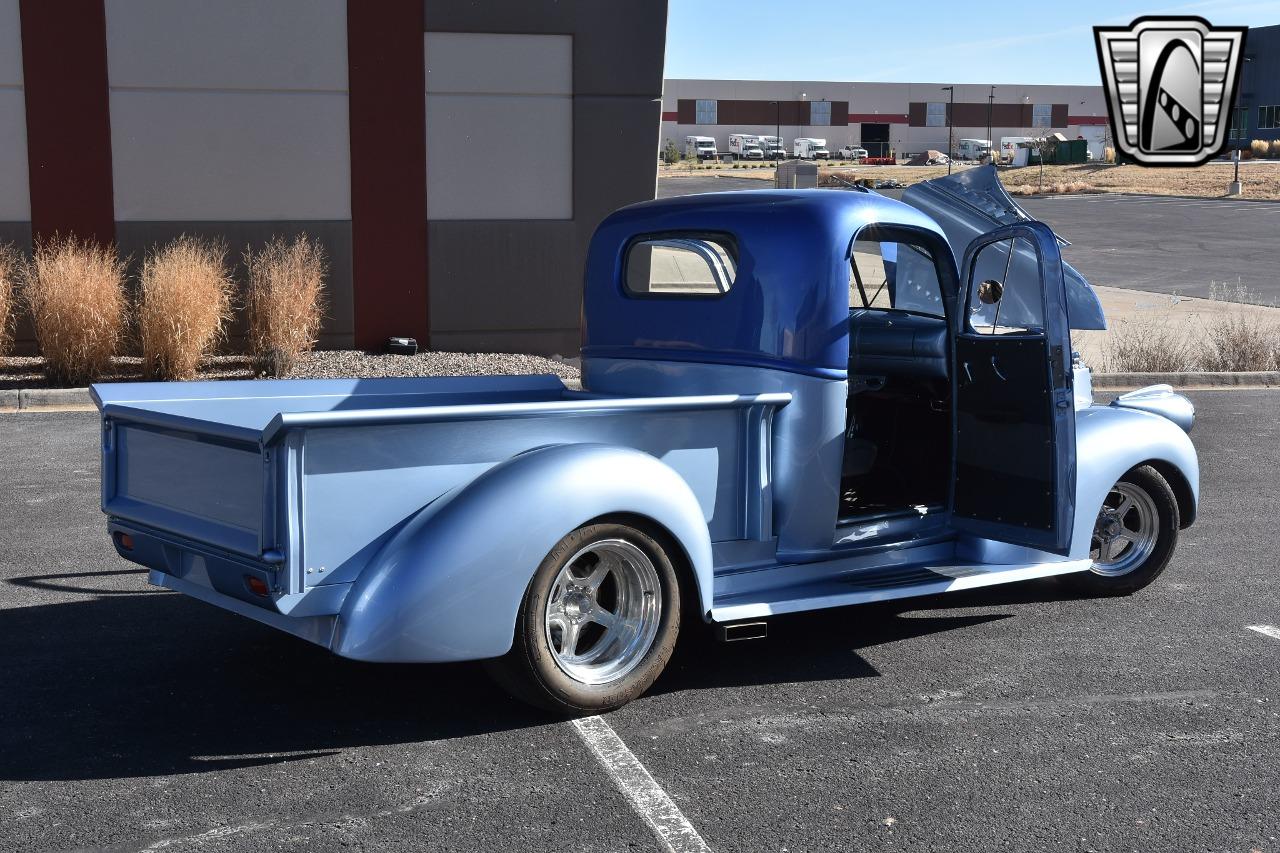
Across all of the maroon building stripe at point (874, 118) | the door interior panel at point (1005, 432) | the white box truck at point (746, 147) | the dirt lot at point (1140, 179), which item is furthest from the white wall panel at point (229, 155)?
the maroon building stripe at point (874, 118)

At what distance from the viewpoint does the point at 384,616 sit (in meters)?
4.35

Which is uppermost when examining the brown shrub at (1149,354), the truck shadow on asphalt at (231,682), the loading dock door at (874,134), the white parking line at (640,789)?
the loading dock door at (874,134)

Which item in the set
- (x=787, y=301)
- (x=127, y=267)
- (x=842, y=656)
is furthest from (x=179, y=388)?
(x=127, y=267)

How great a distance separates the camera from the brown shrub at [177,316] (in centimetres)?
1261

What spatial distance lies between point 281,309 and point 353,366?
0.96 meters

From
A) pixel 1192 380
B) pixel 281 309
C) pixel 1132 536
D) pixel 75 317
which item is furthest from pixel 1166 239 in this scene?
pixel 1132 536

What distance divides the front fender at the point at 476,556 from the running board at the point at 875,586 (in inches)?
28.0

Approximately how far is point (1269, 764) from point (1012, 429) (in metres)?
1.70

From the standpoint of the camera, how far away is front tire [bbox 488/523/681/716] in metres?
4.66

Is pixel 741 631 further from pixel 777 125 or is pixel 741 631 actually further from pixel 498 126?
pixel 777 125

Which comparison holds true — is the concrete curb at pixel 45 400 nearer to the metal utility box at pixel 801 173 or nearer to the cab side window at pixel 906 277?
the cab side window at pixel 906 277

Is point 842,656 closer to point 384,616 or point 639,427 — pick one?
point 639,427

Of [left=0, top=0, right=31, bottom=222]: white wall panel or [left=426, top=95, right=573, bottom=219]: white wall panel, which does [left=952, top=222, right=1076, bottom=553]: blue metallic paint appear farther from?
[left=0, top=0, right=31, bottom=222]: white wall panel

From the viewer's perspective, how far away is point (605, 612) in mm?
4953
